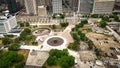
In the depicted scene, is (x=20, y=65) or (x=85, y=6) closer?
(x=20, y=65)

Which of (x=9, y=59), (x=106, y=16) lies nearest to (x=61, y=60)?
(x=9, y=59)

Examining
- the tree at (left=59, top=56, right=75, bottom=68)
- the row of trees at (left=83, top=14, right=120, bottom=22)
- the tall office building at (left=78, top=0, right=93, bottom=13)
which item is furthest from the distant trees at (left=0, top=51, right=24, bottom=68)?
the tall office building at (left=78, top=0, right=93, bottom=13)

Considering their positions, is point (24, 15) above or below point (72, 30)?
above

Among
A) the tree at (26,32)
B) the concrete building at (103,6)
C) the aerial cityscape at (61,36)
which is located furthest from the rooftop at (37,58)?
the concrete building at (103,6)

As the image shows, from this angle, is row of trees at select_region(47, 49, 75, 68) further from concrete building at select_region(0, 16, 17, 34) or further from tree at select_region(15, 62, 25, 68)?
concrete building at select_region(0, 16, 17, 34)

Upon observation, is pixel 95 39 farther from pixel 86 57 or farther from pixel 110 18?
pixel 110 18

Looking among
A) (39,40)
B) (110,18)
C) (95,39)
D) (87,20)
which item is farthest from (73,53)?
(110,18)

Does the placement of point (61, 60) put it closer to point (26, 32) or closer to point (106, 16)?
point (26, 32)
